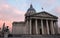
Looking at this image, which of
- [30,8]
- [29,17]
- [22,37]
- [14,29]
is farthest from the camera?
[30,8]

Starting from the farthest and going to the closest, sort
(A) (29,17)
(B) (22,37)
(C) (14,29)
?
(C) (14,29) < (A) (29,17) < (B) (22,37)

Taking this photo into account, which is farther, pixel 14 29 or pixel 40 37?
pixel 14 29

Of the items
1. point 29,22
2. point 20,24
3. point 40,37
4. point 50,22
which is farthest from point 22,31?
point 40,37

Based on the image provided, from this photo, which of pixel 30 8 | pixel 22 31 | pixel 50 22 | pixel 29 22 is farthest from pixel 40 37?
pixel 30 8

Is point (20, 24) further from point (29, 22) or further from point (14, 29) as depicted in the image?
point (29, 22)

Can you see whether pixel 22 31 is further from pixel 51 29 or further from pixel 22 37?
pixel 22 37

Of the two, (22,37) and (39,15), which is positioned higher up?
(39,15)

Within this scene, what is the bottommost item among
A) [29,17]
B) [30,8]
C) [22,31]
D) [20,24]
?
[22,31]

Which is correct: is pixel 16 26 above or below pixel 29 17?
below

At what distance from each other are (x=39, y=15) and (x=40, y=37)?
40.5 ft

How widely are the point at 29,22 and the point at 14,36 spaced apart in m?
12.5

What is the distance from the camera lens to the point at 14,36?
79.7 feet

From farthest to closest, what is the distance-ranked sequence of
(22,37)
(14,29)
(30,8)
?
(30,8), (14,29), (22,37)

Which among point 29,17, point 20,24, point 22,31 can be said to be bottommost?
point 22,31
